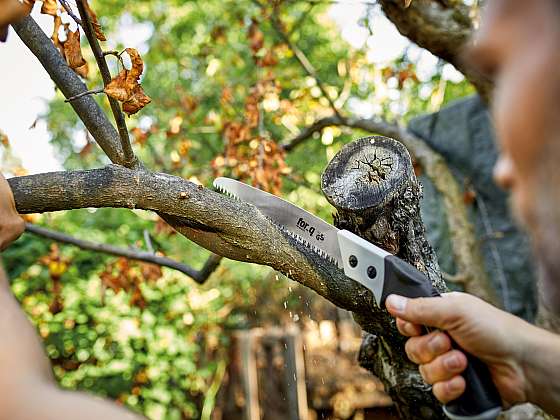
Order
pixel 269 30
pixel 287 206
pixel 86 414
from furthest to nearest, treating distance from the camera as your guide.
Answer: pixel 269 30
pixel 287 206
pixel 86 414

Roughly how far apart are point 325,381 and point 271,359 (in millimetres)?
652

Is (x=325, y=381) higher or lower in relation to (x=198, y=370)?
lower

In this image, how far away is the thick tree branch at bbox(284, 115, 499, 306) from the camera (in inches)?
163

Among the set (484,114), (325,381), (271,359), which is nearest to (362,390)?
(325,381)

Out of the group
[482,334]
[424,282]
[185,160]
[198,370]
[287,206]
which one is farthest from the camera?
[198,370]

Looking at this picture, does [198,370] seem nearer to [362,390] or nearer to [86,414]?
[362,390]

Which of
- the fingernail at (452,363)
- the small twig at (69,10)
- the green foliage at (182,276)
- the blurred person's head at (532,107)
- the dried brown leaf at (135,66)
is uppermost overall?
the blurred person's head at (532,107)

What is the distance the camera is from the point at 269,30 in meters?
8.43

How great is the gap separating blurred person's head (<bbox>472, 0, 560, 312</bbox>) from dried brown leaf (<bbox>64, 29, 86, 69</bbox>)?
1.72 metres

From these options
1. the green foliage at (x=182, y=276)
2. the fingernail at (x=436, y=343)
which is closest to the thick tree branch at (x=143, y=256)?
the green foliage at (x=182, y=276)

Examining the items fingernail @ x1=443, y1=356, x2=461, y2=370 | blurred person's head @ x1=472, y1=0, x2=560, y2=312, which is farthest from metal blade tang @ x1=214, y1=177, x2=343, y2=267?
blurred person's head @ x1=472, y1=0, x2=560, y2=312

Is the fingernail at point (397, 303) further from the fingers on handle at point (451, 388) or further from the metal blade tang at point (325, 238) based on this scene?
the fingers on handle at point (451, 388)

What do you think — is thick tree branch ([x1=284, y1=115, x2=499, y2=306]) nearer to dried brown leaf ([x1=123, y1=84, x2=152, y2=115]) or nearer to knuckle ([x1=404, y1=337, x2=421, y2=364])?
knuckle ([x1=404, y1=337, x2=421, y2=364])

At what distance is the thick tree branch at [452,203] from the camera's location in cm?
414
